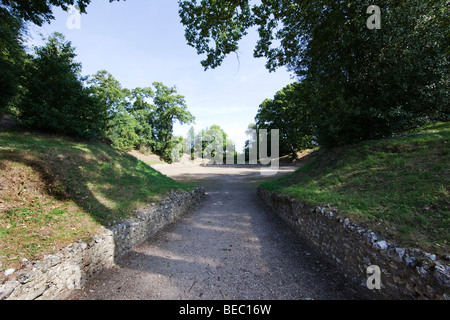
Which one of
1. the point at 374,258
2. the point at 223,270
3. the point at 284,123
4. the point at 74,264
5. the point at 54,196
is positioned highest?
the point at 284,123

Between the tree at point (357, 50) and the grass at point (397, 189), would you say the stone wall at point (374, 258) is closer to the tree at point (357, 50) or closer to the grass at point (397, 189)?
the grass at point (397, 189)

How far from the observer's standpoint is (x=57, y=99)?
7.80 metres

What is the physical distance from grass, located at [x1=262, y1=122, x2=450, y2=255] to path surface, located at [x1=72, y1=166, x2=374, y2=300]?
1318 millimetres

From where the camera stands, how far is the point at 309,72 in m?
9.33

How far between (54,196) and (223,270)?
15.4 feet

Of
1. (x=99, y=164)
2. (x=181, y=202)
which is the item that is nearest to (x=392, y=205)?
(x=181, y=202)

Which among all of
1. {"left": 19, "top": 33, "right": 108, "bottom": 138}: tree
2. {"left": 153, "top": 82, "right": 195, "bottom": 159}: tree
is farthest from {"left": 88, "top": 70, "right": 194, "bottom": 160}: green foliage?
{"left": 19, "top": 33, "right": 108, "bottom": 138}: tree

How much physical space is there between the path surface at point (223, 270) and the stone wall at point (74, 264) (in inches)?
9.5

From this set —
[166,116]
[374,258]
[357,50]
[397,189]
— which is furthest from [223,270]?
[166,116]

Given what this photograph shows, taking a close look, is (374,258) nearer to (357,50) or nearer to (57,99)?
(357,50)

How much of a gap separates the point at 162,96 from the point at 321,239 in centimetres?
3627

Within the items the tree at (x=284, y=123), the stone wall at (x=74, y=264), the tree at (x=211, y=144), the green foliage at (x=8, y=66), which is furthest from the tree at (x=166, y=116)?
the stone wall at (x=74, y=264)

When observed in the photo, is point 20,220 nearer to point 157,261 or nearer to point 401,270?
point 157,261

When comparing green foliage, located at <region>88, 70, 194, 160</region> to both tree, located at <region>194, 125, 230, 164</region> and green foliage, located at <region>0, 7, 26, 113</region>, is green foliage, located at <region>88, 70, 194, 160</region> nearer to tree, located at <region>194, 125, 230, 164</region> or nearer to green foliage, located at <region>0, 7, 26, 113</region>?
tree, located at <region>194, 125, 230, 164</region>
